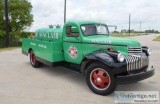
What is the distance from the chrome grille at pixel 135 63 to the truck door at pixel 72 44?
1.83 m

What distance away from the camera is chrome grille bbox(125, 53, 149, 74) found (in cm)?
618

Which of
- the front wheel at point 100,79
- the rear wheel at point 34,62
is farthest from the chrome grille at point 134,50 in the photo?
the rear wheel at point 34,62

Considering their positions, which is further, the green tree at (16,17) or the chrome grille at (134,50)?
the green tree at (16,17)

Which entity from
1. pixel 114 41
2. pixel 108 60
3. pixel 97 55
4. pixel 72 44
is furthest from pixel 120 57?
pixel 72 44

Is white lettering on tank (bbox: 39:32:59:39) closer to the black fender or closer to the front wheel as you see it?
the black fender

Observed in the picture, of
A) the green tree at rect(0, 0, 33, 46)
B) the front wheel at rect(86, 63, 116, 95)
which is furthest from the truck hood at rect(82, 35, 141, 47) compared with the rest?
the green tree at rect(0, 0, 33, 46)

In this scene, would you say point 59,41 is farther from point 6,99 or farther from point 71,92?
point 6,99

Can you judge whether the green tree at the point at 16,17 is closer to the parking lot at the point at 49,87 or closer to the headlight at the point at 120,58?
the parking lot at the point at 49,87

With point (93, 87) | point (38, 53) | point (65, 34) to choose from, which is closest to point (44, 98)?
point (93, 87)

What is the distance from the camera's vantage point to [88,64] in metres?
6.87

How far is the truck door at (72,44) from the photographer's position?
755 centimetres

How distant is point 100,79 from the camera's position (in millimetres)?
6383

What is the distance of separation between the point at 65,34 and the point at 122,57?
2.75m

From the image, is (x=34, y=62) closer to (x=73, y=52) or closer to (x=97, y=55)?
(x=73, y=52)
